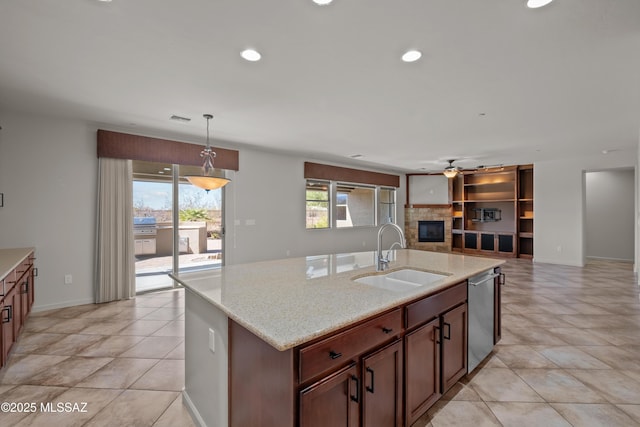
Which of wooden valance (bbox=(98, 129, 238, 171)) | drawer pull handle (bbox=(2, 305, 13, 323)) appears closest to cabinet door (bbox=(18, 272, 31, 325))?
drawer pull handle (bbox=(2, 305, 13, 323))

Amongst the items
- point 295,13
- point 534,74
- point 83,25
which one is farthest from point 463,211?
point 83,25

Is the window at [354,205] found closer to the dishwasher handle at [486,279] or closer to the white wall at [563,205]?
the white wall at [563,205]

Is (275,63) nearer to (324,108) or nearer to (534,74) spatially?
(324,108)

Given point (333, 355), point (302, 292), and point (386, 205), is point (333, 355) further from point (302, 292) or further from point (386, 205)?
point (386, 205)

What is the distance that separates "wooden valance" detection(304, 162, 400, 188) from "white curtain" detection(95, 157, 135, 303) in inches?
137

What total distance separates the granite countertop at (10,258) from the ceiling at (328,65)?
1.66 meters

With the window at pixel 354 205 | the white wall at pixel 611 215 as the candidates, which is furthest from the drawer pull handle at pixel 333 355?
the white wall at pixel 611 215

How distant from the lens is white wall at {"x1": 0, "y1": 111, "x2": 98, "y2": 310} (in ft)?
11.9

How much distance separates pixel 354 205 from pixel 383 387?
22.5 feet

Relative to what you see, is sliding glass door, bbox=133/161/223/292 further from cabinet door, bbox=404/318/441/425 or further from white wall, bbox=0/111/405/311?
cabinet door, bbox=404/318/441/425

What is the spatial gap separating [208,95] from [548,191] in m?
7.91

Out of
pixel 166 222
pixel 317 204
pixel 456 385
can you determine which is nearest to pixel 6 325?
pixel 166 222

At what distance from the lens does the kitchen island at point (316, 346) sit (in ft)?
3.78

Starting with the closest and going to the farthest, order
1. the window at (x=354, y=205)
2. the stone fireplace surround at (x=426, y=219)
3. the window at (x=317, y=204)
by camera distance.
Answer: the window at (x=317, y=204) < the window at (x=354, y=205) < the stone fireplace surround at (x=426, y=219)
